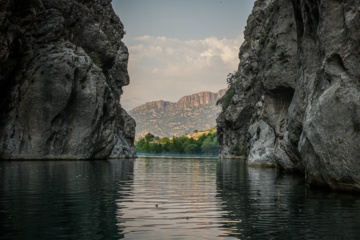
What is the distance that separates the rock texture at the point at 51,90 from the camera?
4683 centimetres

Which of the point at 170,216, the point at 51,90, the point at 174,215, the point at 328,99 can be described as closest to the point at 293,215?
the point at 174,215

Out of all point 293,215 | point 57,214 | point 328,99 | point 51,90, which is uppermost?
point 51,90

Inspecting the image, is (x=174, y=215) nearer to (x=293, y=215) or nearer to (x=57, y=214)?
(x=57, y=214)

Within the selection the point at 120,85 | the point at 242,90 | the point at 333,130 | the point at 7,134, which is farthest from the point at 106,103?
the point at 333,130

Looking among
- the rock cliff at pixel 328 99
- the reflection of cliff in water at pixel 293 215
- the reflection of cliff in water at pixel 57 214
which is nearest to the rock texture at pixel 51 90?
the reflection of cliff in water at pixel 57 214

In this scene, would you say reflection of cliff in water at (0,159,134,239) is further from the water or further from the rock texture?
the rock texture

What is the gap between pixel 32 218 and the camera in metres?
9.75

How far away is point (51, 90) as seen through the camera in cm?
5144

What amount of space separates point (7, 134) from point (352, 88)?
43.7 m

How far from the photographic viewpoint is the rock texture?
4683 centimetres

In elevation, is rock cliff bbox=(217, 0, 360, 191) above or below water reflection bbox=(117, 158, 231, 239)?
above

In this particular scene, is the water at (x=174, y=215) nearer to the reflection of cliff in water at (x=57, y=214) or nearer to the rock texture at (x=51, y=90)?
the reflection of cliff in water at (x=57, y=214)

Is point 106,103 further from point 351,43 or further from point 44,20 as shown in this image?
point 351,43

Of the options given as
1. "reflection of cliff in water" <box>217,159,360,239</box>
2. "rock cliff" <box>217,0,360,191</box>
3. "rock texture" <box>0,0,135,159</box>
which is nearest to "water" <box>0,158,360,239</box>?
"reflection of cliff in water" <box>217,159,360,239</box>
